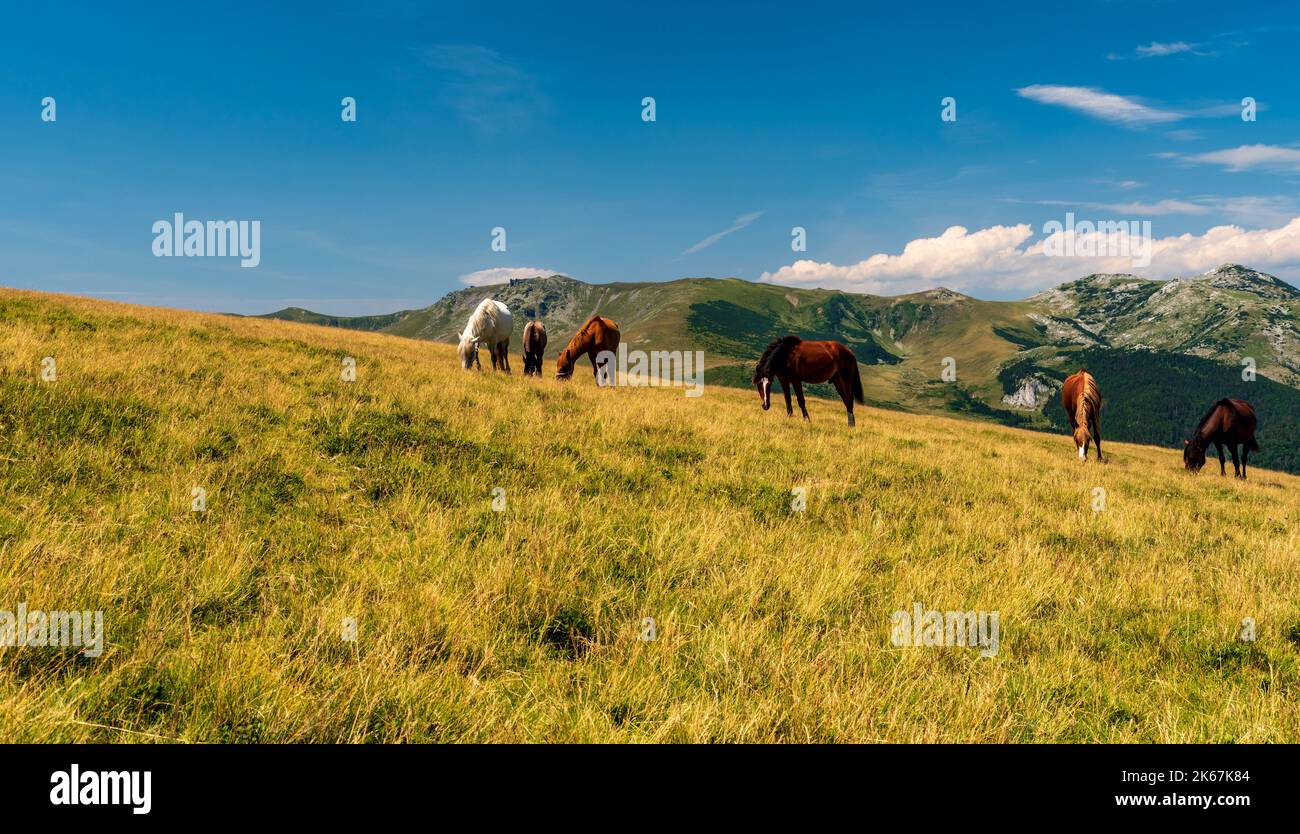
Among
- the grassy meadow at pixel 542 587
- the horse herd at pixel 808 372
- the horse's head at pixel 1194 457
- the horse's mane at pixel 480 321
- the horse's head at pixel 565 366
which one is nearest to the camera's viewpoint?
the grassy meadow at pixel 542 587

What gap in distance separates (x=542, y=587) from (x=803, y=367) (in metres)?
16.8

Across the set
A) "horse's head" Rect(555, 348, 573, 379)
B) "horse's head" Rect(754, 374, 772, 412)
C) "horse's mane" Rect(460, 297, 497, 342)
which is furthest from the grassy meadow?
"horse's head" Rect(555, 348, 573, 379)

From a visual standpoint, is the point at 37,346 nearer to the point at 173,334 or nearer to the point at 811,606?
the point at 173,334

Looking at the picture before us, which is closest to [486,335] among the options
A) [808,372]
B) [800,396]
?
[800,396]

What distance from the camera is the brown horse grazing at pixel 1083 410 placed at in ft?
64.7

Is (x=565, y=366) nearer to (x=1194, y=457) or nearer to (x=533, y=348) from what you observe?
(x=533, y=348)

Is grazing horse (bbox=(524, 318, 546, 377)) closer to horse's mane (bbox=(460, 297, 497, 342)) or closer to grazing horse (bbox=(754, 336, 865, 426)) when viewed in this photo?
horse's mane (bbox=(460, 297, 497, 342))

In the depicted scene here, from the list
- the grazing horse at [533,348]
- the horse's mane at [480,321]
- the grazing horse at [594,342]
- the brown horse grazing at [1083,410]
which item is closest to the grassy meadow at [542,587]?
the brown horse grazing at [1083,410]

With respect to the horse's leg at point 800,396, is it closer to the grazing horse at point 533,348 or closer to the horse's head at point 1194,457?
the grazing horse at point 533,348

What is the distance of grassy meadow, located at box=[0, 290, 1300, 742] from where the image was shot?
298cm

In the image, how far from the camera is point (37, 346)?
9.17 meters

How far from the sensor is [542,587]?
448 cm
